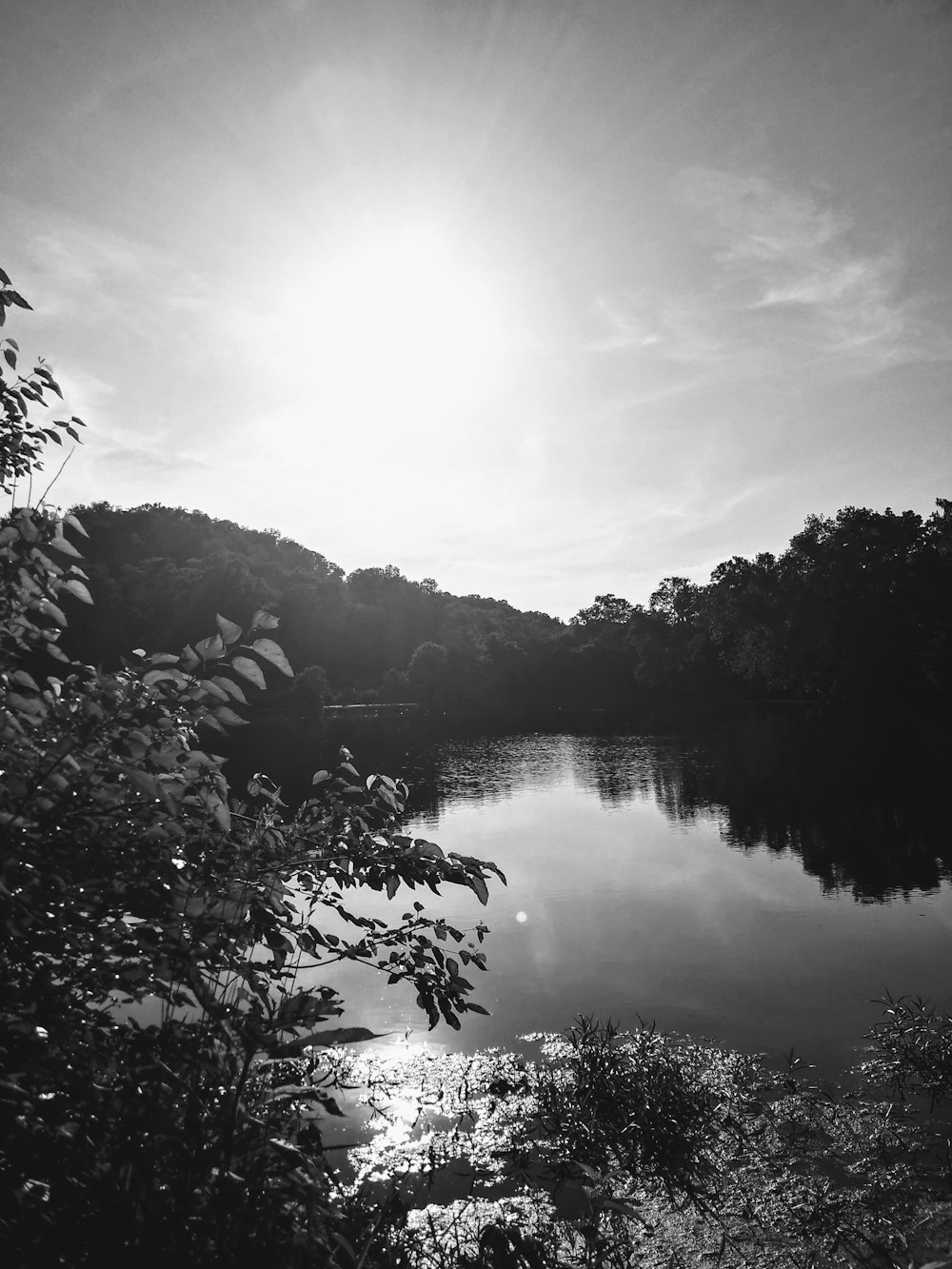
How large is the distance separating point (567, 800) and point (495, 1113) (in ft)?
89.4

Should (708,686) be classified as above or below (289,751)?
above

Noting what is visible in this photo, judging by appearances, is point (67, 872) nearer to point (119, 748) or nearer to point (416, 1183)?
point (119, 748)

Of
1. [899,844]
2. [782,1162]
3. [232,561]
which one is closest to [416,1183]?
[782,1162]

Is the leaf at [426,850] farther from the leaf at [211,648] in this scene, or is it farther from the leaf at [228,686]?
the leaf at [211,648]

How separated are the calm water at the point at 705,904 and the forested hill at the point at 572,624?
161 ft

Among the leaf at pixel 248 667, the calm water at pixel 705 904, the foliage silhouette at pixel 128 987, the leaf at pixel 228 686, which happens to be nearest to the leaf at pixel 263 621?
the foliage silhouette at pixel 128 987

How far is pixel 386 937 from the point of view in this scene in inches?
150

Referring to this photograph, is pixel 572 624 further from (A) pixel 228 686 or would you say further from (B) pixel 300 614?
(A) pixel 228 686

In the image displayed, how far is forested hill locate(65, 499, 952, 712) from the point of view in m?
88.3

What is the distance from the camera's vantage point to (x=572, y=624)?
170 meters

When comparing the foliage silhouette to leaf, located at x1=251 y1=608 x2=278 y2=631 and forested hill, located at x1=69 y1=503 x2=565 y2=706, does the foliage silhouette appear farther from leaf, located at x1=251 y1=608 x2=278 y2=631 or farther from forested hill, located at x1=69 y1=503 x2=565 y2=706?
forested hill, located at x1=69 y1=503 x2=565 y2=706

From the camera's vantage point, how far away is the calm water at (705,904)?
1216cm

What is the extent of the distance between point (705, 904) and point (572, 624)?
15346cm

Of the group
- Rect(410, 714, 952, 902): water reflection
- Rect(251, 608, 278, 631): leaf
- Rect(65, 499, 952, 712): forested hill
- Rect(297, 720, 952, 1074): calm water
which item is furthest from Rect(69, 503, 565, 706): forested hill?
Rect(251, 608, 278, 631): leaf
